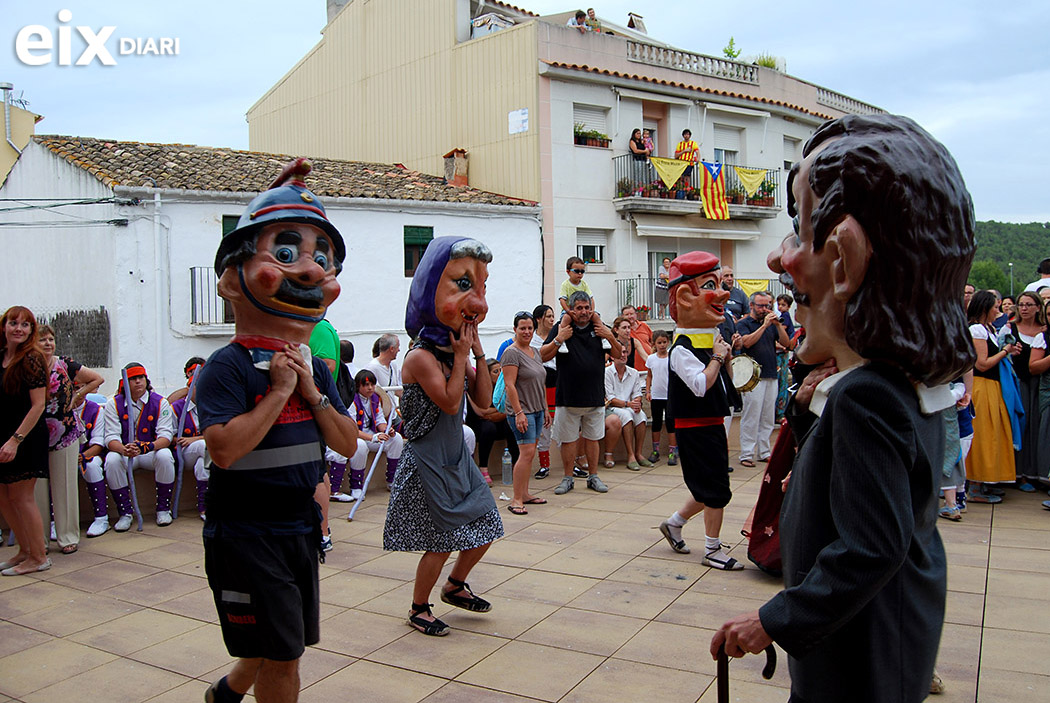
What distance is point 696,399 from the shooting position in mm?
5875

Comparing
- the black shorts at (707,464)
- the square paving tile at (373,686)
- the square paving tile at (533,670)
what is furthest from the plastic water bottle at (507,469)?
the square paving tile at (373,686)

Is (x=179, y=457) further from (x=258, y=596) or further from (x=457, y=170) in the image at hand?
(x=457, y=170)

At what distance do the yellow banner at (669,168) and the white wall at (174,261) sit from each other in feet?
11.5

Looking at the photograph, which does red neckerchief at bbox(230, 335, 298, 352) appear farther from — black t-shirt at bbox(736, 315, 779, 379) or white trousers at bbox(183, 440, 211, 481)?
black t-shirt at bbox(736, 315, 779, 379)

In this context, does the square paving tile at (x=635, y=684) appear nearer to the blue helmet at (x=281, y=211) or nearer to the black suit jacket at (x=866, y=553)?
the black suit jacket at (x=866, y=553)

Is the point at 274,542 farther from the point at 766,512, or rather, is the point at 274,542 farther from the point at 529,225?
the point at 529,225

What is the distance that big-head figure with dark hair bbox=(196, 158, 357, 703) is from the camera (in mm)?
2992

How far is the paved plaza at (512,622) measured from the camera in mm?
3990

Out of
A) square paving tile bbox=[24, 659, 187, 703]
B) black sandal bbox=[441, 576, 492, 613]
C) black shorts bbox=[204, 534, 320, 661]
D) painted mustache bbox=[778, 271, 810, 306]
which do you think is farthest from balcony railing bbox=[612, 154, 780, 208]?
painted mustache bbox=[778, 271, 810, 306]

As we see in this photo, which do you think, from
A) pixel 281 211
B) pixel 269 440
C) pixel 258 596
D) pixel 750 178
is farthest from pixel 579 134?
pixel 258 596

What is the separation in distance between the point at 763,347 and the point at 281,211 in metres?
7.83

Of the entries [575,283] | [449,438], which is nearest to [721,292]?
[449,438]

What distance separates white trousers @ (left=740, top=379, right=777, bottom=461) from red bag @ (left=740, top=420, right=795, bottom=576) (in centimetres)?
434

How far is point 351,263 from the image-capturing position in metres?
18.3
